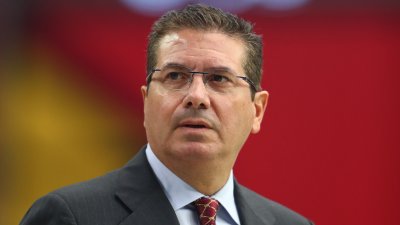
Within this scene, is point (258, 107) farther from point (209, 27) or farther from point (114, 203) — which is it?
point (114, 203)

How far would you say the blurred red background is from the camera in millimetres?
3945

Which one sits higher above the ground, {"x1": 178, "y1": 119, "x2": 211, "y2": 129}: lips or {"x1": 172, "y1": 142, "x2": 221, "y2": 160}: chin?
{"x1": 178, "y1": 119, "x2": 211, "y2": 129}: lips

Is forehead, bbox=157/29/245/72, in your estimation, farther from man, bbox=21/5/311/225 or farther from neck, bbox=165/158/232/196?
neck, bbox=165/158/232/196

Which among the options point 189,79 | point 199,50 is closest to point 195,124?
point 189,79

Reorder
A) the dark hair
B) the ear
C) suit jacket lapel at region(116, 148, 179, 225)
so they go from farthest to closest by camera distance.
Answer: the ear, the dark hair, suit jacket lapel at region(116, 148, 179, 225)

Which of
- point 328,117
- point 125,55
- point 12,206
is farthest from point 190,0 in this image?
point 12,206

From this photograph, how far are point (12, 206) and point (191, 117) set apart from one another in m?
1.85

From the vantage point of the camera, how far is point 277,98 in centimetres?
411

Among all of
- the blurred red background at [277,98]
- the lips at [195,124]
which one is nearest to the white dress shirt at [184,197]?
the lips at [195,124]

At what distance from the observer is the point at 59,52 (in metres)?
3.98

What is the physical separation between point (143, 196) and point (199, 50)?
21.0 inches

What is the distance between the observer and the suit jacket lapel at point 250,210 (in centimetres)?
254

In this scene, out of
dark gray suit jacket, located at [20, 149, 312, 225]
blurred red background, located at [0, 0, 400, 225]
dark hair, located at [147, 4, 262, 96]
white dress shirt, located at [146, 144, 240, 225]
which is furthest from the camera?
blurred red background, located at [0, 0, 400, 225]

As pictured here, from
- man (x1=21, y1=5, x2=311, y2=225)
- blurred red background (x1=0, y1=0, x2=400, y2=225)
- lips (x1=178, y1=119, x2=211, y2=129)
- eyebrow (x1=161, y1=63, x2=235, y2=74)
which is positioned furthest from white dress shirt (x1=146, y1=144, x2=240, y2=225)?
blurred red background (x1=0, y1=0, x2=400, y2=225)
